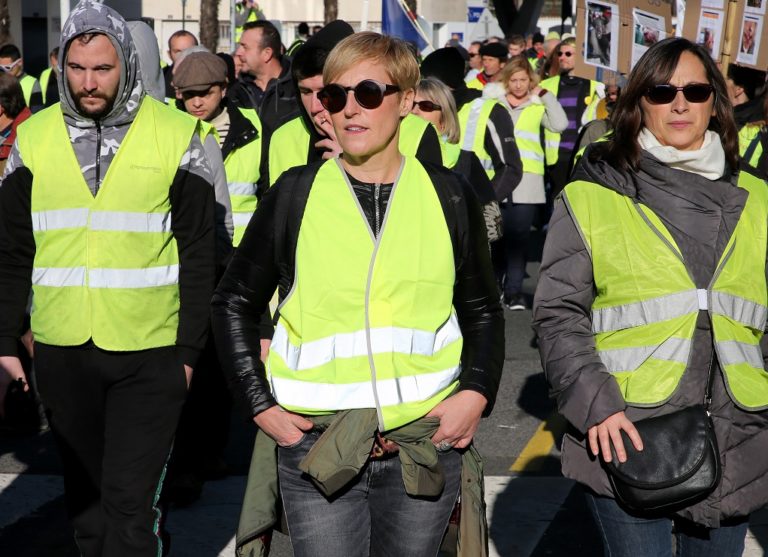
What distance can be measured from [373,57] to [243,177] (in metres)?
3.04

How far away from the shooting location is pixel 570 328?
3.51 m

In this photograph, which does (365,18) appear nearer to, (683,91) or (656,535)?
(683,91)

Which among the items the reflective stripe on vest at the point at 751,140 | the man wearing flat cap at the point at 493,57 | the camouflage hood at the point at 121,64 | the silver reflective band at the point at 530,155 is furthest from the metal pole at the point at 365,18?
→ the camouflage hood at the point at 121,64

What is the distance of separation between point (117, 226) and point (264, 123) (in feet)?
9.91

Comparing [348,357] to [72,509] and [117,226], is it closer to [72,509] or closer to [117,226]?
[117,226]

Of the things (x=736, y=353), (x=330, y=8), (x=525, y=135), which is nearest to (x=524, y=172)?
(x=525, y=135)

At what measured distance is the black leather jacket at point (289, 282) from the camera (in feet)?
10.8

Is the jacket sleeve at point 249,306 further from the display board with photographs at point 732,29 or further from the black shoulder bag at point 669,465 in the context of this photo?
the display board with photographs at point 732,29

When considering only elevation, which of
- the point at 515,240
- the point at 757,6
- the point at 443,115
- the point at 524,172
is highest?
the point at 757,6

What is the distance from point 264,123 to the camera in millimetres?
7133

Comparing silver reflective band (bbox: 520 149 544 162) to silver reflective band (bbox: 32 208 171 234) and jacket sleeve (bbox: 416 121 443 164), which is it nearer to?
jacket sleeve (bbox: 416 121 443 164)

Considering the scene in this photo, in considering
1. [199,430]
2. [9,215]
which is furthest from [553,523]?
[9,215]

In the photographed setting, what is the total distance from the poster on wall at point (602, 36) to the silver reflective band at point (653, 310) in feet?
14.3

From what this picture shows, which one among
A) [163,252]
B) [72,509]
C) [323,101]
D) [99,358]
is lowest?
[72,509]
